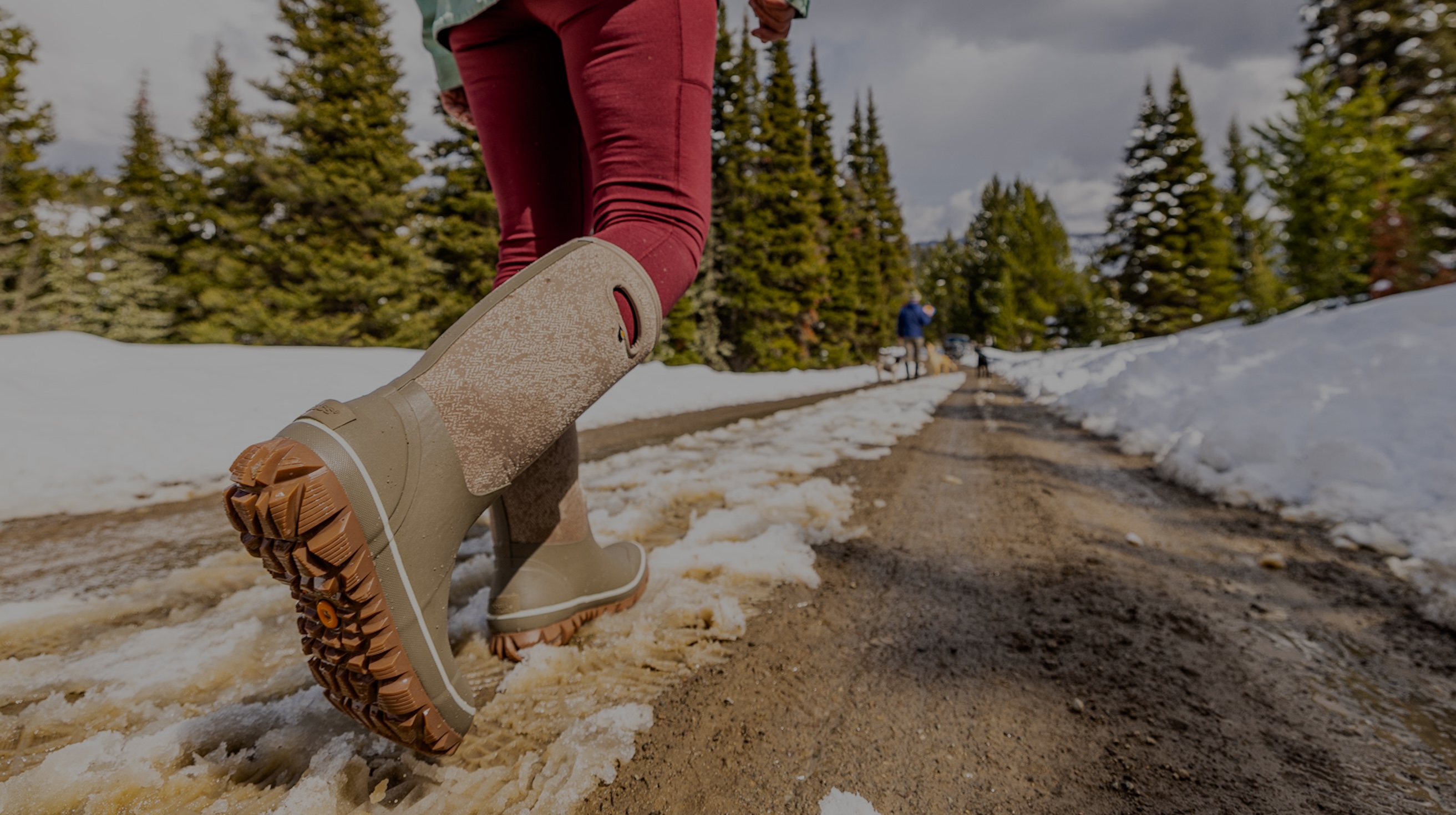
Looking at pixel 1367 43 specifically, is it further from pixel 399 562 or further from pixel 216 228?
pixel 216 228

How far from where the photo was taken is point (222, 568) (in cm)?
155

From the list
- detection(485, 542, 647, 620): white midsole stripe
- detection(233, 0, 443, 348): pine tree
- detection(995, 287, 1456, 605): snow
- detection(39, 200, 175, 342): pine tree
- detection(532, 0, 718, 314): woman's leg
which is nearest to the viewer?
detection(532, 0, 718, 314): woman's leg

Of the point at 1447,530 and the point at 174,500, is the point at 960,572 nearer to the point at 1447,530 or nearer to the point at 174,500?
the point at 1447,530

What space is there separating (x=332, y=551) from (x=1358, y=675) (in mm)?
1571

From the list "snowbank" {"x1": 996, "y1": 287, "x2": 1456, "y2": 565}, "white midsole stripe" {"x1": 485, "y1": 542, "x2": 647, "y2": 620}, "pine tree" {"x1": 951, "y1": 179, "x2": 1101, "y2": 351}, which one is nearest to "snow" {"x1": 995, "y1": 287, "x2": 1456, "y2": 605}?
"snowbank" {"x1": 996, "y1": 287, "x2": 1456, "y2": 565}

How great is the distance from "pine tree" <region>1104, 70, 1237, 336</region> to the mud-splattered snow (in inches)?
1251

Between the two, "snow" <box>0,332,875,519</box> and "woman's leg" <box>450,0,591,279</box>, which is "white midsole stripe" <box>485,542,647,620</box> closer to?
"woman's leg" <box>450,0,591,279</box>

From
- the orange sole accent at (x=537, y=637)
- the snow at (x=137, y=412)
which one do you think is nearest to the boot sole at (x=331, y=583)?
the orange sole accent at (x=537, y=637)

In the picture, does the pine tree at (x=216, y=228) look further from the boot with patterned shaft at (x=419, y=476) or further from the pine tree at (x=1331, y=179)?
the pine tree at (x=1331, y=179)

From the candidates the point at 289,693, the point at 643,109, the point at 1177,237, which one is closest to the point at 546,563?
the point at 289,693

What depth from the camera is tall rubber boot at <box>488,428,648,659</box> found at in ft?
3.35

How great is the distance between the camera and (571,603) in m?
1.07

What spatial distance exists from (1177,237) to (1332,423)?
30401 mm

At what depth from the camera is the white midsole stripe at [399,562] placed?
0.62 m
